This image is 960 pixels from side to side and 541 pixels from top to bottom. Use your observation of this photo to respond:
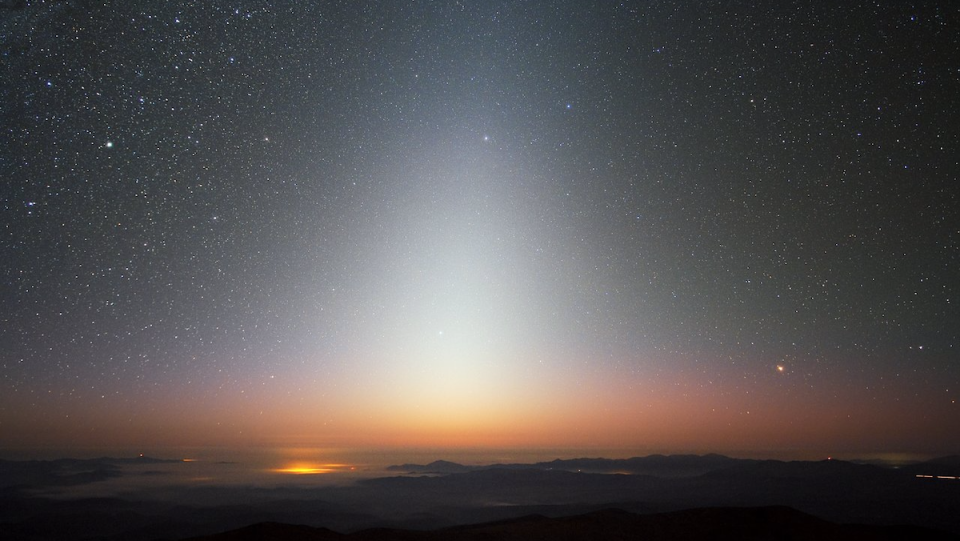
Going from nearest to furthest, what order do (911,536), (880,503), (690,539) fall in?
(911,536)
(690,539)
(880,503)

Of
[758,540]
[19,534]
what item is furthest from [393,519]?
[758,540]

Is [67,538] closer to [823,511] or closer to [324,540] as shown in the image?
[324,540]

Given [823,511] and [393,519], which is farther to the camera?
[393,519]

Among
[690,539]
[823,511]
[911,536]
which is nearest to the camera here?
[911,536]

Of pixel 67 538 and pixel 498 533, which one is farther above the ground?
pixel 498 533

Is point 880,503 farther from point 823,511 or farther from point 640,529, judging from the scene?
point 640,529

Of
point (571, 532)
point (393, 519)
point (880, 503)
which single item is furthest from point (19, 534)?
point (880, 503)
